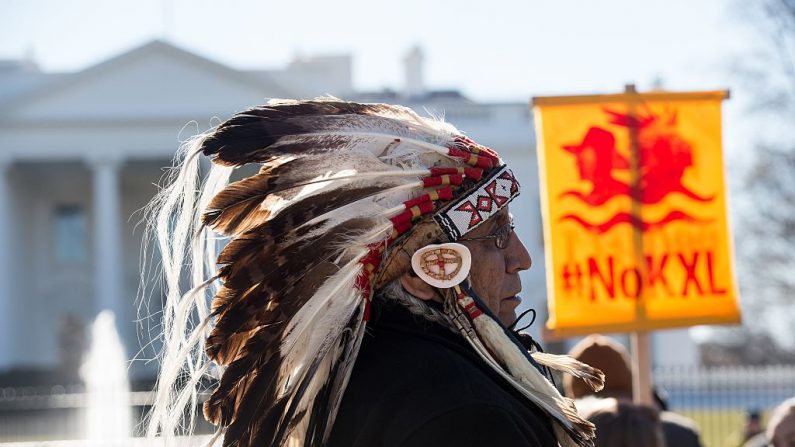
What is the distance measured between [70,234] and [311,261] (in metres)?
43.6

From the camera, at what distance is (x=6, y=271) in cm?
4203

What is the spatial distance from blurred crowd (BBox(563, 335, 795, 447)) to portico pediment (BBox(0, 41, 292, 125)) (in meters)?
37.4

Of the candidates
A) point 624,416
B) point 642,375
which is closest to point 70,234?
point 642,375

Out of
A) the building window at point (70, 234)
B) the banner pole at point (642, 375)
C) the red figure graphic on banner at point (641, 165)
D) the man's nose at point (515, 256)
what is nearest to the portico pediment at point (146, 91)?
the building window at point (70, 234)

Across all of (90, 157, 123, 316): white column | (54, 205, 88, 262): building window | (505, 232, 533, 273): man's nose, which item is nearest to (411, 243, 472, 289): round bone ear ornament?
(505, 232, 533, 273): man's nose

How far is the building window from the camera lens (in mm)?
44156

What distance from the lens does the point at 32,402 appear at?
67.7ft

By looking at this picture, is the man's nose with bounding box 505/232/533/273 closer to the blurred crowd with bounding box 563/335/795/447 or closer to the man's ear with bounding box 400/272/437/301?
the man's ear with bounding box 400/272/437/301

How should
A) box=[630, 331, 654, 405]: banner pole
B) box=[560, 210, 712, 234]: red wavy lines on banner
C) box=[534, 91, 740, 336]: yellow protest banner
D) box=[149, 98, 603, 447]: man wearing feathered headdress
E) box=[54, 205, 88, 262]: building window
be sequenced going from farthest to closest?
box=[54, 205, 88, 262]: building window, box=[560, 210, 712, 234]: red wavy lines on banner, box=[534, 91, 740, 336]: yellow protest banner, box=[630, 331, 654, 405]: banner pole, box=[149, 98, 603, 447]: man wearing feathered headdress

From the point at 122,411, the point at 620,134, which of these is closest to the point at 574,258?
the point at 620,134

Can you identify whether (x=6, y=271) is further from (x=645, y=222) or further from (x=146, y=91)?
(x=645, y=222)

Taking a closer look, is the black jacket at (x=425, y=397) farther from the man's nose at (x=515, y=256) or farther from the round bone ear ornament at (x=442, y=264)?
the man's nose at (x=515, y=256)

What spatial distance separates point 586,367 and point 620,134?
300cm

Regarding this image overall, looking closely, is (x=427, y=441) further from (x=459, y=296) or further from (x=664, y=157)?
(x=664, y=157)
